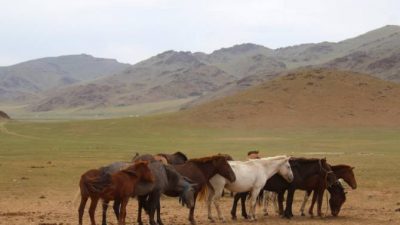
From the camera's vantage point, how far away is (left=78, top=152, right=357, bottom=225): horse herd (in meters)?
13.2

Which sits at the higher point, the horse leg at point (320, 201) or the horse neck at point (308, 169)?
the horse neck at point (308, 169)

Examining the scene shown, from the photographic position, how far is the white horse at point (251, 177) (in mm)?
15375

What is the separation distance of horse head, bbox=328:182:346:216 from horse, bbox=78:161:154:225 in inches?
230

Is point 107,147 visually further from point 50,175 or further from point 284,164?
point 284,164

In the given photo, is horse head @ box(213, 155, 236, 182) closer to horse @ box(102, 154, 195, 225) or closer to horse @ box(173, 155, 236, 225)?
horse @ box(173, 155, 236, 225)

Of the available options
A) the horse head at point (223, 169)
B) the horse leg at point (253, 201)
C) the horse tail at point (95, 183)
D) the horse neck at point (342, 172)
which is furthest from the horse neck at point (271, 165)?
the horse tail at point (95, 183)

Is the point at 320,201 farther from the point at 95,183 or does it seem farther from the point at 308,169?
the point at 95,183

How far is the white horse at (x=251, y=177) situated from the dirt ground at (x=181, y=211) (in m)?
0.63

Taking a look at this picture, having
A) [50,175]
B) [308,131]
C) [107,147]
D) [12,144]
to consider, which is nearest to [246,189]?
[50,175]

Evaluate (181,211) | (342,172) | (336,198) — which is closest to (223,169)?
(181,211)

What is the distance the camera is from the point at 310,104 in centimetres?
7525

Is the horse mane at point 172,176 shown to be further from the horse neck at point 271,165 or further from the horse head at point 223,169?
the horse neck at point 271,165

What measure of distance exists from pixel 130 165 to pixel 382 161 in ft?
78.1

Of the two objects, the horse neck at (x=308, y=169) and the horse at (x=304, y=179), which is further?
the horse neck at (x=308, y=169)
